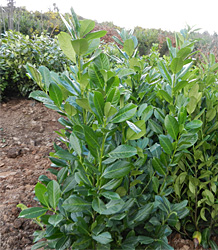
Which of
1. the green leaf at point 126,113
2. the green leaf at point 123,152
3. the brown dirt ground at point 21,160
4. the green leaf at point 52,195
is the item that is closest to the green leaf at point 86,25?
the green leaf at point 126,113

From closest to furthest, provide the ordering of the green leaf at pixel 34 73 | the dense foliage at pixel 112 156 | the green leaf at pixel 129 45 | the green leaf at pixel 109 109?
the green leaf at pixel 109 109, the dense foliage at pixel 112 156, the green leaf at pixel 34 73, the green leaf at pixel 129 45

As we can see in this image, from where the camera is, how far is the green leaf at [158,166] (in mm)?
1101

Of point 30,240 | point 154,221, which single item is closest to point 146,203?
point 154,221

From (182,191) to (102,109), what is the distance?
88 cm

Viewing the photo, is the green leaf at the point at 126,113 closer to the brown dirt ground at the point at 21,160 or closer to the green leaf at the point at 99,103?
the green leaf at the point at 99,103

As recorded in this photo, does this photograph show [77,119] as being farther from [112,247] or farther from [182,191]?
[182,191]

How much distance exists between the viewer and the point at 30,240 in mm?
1529

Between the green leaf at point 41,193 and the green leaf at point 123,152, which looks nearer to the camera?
the green leaf at point 123,152

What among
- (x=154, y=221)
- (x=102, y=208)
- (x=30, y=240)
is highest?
(x=102, y=208)

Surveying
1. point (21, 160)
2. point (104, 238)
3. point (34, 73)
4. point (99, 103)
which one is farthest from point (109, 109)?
point (21, 160)

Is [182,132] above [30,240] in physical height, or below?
above

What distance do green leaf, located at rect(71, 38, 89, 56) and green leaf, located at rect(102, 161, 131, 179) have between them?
0.45 meters

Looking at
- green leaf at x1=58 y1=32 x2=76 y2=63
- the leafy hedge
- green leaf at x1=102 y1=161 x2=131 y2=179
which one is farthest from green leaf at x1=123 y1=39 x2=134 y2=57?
the leafy hedge

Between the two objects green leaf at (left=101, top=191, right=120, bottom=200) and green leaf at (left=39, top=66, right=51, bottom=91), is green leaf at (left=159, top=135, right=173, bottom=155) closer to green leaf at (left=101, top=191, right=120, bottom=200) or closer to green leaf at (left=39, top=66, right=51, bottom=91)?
green leaf at (left=101, top=191, right=120, bottom=200)
